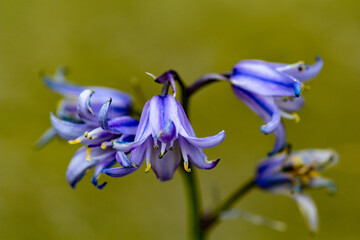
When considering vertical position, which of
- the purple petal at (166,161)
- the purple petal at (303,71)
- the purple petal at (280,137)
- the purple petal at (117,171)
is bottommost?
the purple petal at (280,137)

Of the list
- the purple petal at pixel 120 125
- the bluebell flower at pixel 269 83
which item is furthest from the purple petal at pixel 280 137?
the purple petal at pixel 120 125

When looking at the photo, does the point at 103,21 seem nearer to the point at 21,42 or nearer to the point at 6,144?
the point at 21,42

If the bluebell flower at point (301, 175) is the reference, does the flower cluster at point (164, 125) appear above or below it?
above

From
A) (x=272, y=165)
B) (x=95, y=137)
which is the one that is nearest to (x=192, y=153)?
(x=95, y=137)

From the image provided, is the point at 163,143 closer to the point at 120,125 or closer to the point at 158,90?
the point at 120,125

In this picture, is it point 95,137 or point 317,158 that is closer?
point 95,137

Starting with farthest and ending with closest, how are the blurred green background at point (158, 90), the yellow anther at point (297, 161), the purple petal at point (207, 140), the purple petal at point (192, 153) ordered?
1. the blurred green background at point (158, 90)
2. the yellow anther at point (297, 161)
3. the purple petal at point (192, 153)
4. the purple petal at point (207, 140)

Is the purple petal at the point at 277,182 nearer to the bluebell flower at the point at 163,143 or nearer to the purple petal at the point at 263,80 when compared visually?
the purple petal at the point at 263,80

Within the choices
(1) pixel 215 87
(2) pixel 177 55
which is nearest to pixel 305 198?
(1) pixel 215 87
